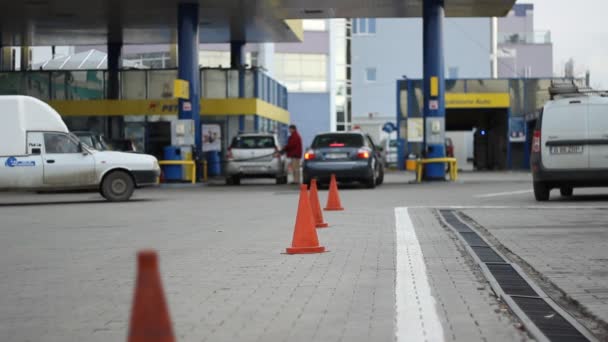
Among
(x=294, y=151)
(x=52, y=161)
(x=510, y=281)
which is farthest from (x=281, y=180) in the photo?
(x=510, y=281)

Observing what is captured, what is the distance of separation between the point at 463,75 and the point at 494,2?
1929 inches

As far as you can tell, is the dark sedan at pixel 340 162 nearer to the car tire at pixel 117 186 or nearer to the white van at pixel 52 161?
the white van at pixel 52 161

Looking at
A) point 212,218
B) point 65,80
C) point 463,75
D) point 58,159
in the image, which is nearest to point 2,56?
point 65,80

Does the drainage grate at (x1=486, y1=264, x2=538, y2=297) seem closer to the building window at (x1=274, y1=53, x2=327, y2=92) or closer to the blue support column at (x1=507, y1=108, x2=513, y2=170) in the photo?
the blue support column at (x1=507, y1=108, x2=513, y2=170)

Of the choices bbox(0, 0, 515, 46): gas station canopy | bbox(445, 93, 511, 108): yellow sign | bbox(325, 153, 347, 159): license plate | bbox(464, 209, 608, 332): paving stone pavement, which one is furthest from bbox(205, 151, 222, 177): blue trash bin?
bbox(464, 209, 608, 332): paving stone pavement

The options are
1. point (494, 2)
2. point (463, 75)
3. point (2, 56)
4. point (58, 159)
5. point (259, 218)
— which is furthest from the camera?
point (463, 75)

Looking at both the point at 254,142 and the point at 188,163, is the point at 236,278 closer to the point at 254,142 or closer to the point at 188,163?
the point at 188,163

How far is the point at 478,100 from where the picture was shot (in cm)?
5581

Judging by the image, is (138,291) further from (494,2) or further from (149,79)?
(149,79)

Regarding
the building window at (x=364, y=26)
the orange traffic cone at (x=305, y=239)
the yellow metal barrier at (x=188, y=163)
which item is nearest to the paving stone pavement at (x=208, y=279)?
the orange traffic cone at (x=305, y=239)

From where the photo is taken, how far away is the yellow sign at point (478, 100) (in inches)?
2194

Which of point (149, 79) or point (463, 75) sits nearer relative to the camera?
point (149, 79)

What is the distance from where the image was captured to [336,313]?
6.92 m

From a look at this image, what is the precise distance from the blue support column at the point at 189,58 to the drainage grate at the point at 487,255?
2377cm
